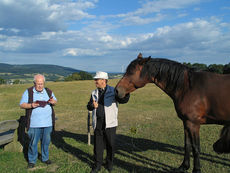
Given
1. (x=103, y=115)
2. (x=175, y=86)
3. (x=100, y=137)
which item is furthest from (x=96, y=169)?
(x=175, y=86)

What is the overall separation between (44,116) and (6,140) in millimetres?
2017

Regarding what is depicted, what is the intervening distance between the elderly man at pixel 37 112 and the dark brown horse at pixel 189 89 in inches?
68.9

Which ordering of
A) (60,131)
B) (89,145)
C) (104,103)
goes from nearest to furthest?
1. (104,103)
2. (89,145)
3. (60,131)

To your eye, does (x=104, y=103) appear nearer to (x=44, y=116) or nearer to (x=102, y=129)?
(x=102, y=129)

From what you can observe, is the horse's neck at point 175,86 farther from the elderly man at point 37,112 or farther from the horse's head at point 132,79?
the elderly man at point 37,112

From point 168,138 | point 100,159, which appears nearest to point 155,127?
point 168,138

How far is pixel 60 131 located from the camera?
8211 mm

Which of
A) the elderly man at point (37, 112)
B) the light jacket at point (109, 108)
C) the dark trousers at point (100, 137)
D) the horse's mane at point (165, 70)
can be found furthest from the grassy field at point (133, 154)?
the horse's mane at point (165, 70)

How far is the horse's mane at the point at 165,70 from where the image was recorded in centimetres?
378

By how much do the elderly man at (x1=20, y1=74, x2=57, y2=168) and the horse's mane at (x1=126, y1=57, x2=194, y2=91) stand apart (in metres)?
1.99

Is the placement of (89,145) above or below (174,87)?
below

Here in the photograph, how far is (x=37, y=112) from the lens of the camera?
430 centimetres

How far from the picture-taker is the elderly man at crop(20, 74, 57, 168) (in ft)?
13.9

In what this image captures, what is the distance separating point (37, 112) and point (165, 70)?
2.91 m
